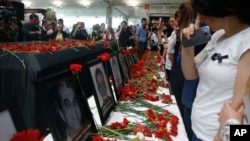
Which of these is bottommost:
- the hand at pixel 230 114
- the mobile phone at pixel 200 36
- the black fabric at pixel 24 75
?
the black fabric at pixel 24 75

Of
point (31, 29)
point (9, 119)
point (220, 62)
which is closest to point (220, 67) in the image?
point (220, 62)

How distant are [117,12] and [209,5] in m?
20.1

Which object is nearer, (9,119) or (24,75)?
(9,119)

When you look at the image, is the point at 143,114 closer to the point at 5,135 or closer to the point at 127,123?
the point at 127,123

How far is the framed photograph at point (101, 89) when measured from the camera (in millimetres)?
1286

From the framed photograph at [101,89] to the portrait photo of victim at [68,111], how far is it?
21 cm

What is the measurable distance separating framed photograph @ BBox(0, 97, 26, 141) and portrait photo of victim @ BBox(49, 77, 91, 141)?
149mm

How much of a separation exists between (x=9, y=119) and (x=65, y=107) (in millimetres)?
282

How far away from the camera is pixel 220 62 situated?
882mm

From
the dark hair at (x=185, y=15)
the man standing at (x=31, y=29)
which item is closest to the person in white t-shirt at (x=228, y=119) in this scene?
the dark hair at (x=185, y=15)

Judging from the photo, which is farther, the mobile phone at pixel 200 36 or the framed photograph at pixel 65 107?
the mobile phone at pixel 200 36

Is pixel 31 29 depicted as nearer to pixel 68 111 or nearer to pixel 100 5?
pixel 68 111

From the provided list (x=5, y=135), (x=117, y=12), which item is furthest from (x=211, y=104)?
(x=117, y=12)

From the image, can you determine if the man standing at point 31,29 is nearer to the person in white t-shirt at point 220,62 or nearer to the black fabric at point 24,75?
the black fabric at point 24,75
